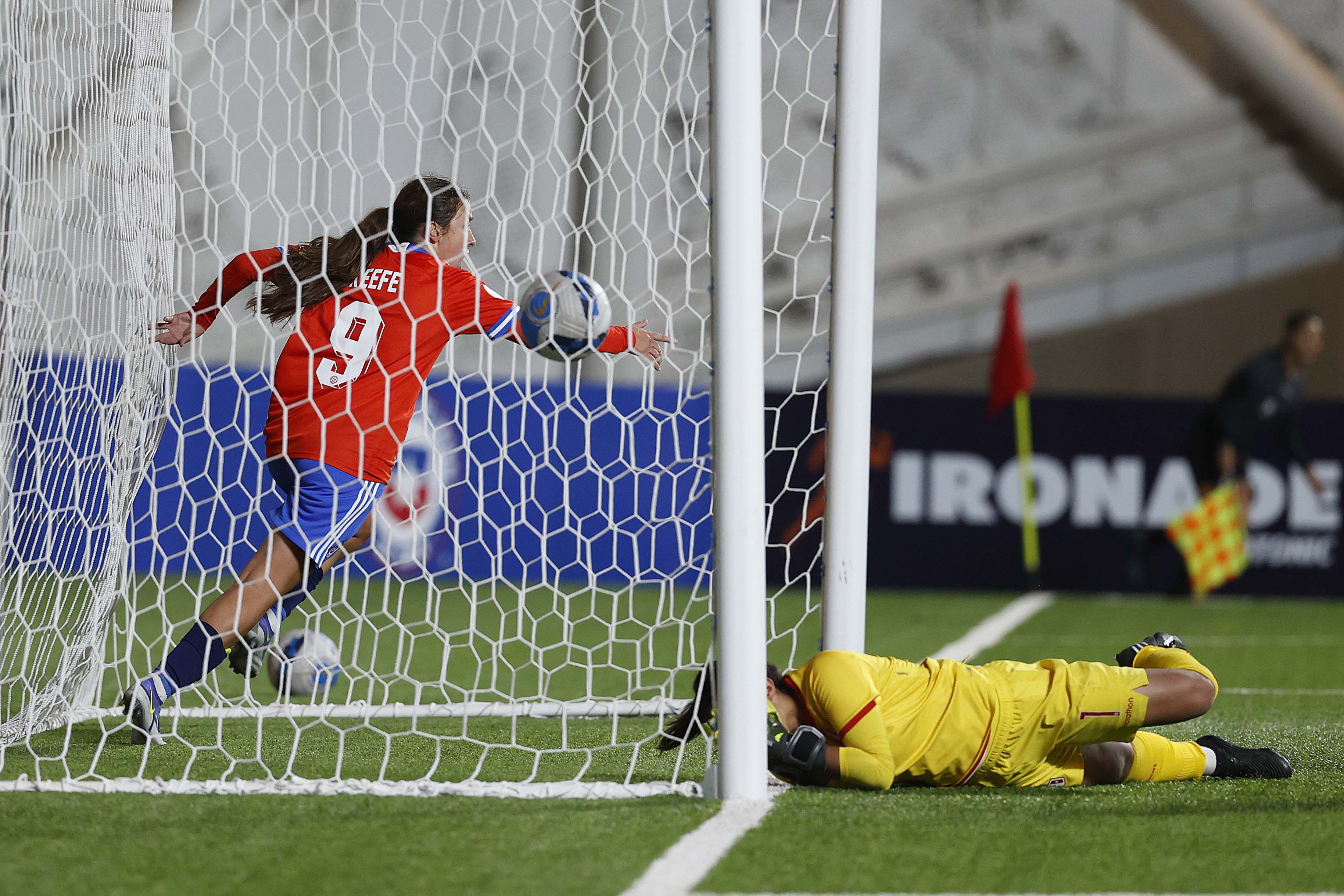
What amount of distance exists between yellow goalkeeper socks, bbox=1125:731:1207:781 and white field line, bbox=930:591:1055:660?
164 cm

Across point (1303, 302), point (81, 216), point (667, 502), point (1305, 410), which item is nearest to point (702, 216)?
point (667, 502)

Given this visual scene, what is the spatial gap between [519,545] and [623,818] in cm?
490

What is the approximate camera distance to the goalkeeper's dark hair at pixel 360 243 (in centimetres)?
338

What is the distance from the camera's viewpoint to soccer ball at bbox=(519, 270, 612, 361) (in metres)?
3.19

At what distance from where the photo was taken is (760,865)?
7.64 feet

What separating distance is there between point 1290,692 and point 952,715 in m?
2.65

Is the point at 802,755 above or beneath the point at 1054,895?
above

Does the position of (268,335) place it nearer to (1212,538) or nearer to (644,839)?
(644,839)

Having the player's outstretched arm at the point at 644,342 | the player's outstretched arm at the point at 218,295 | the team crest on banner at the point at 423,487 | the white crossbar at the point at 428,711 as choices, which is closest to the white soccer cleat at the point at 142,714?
the white crossbar at the point at 428,711

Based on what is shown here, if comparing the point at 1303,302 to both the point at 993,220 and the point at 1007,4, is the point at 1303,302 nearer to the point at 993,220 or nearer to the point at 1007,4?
the point at 993,220

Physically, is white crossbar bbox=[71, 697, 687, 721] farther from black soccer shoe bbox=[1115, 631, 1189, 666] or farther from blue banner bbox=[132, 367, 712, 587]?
black soccer shoe bbox=[1115, 631, 1189, 666]

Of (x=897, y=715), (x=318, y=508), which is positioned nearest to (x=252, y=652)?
(x=318, y=508)

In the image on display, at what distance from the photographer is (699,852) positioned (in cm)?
241

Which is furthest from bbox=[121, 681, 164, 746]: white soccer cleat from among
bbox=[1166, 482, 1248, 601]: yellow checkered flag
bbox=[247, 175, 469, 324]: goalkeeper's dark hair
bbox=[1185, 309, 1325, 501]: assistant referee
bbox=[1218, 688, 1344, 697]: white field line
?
bbox=[1185, 309, 1325, 501]: assistant referee
